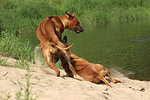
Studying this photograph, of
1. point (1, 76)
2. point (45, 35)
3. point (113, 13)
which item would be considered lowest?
point (113, 13)

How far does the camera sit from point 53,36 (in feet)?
21.2

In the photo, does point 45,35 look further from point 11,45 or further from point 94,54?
point 94,54

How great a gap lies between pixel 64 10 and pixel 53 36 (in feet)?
77.4

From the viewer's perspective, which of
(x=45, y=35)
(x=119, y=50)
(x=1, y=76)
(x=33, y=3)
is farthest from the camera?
(x=33, y=3)

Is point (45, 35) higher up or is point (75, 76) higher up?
point (45, 35)

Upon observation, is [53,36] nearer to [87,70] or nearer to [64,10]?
[87,70]

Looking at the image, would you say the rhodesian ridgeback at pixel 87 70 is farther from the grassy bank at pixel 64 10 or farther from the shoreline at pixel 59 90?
the grassy bank at pixel 64 10

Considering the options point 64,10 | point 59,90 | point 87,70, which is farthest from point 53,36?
point 64,10

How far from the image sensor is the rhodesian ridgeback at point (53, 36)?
20.4 feet

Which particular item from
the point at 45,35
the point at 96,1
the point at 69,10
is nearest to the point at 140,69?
the point at 45,35

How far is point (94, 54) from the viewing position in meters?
13.4

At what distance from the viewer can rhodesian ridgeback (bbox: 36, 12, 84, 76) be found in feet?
20.4

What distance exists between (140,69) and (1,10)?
1929 centimetres

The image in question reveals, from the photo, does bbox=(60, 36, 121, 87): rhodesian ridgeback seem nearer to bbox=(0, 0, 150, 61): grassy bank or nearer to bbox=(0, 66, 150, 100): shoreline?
bbox=(0, 66, 150, 100): shoreline
